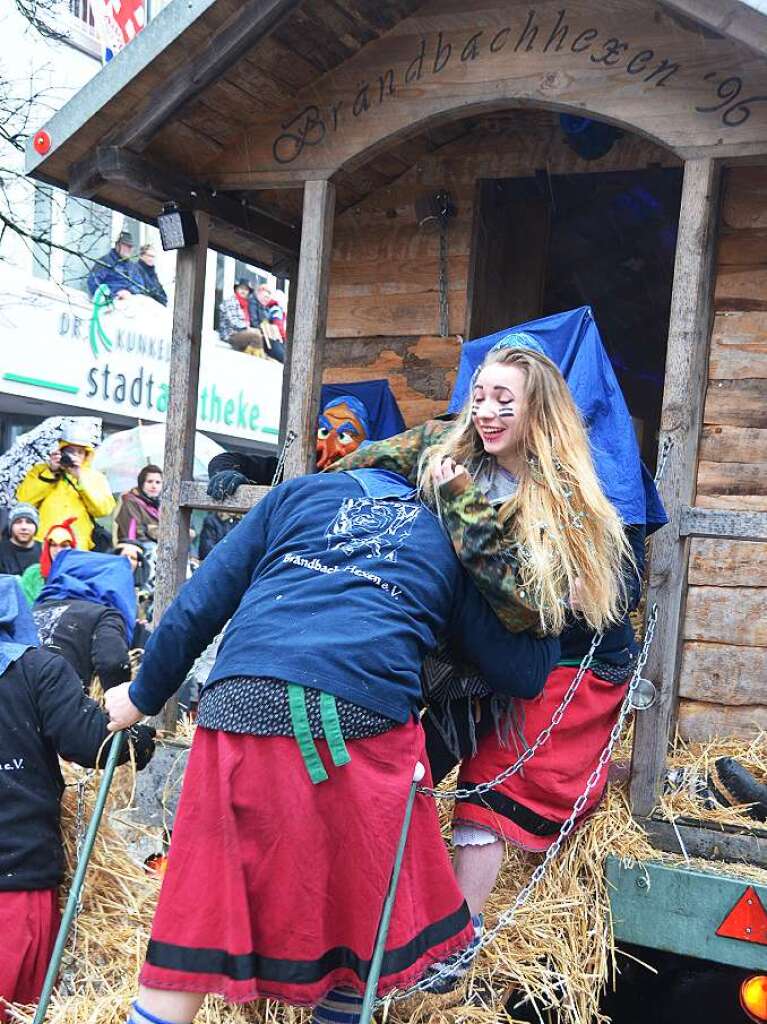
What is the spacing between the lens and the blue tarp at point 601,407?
3561 millimetres

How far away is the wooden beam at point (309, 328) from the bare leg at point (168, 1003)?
2.51 meters

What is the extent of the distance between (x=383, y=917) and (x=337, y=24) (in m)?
3.49

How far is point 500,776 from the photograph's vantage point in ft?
11.1

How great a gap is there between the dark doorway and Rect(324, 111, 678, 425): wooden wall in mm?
115

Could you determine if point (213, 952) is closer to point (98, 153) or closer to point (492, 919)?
point (492, 919)

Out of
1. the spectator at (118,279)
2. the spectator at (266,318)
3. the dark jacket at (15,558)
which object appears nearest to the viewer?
the dark jacket at (15,558)

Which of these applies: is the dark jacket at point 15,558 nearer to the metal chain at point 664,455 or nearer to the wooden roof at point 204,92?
the wooden roof at point 204,92

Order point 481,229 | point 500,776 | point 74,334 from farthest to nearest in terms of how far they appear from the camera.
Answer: point 74,334, point 481,229, point 500,776

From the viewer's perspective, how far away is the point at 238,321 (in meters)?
20.8

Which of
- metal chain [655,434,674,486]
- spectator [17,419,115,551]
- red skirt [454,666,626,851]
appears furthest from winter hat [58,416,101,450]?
red skirt [454,666,626,851]

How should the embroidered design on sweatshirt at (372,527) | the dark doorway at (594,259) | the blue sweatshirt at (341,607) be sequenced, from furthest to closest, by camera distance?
the dark doorway at (594,259) < the embroidered design on sweatshirt at (372,527) < the blue sweatshirt at (341,607)

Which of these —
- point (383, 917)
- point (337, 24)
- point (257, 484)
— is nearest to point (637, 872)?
point (383, 917)

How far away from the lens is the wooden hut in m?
4.04

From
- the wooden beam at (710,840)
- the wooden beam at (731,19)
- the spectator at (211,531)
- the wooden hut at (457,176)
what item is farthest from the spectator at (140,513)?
the wooden beam at (731,19)
